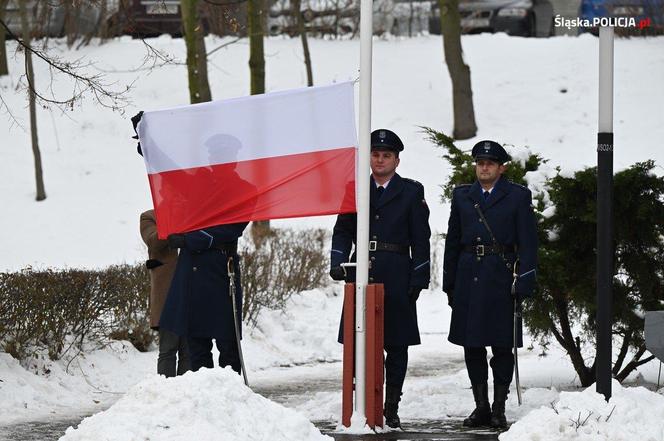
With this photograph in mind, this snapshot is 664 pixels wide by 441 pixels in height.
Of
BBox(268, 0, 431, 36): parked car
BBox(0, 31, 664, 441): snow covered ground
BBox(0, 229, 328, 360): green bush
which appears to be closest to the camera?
BBox(0, 229, 328, 360): green bush

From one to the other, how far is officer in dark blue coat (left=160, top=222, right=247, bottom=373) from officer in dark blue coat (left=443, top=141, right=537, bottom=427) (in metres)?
1.53

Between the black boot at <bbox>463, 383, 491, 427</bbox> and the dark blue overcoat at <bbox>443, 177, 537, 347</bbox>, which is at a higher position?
the dark blue overcoat at <bbox>443, 177, 537, 347</bbox>

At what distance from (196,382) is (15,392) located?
3735mm

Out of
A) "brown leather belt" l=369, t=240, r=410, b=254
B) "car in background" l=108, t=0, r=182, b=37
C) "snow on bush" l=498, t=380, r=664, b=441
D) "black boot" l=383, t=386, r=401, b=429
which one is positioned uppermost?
"car in background" l=108, t=0, r=182, b=37

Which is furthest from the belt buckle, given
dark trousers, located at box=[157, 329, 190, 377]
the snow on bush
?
dark trousers, located at box=[157, 329, 190, 377]

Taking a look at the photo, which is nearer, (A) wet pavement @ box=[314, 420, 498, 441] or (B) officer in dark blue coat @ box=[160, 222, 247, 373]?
(A) wet pavement @ box=[314, 420, 498, 441]

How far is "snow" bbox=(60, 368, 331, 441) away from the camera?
22.3 ft

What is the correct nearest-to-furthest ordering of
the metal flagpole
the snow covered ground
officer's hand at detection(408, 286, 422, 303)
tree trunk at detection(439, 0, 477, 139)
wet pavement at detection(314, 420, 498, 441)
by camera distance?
1. the metal flagpole
2. wet pavement at detection(314, 420, 498, 441)
3. officer's hand at detection(408, 286, 422, 303)
4. the snow covered ground
5. tree trunk at detection(439, 0, 477, 139)

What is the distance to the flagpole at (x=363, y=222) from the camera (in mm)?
8539

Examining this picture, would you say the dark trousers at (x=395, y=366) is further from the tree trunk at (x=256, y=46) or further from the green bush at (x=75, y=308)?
the tree trunk at (x=256, y=46)

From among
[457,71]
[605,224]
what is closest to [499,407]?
[605,224]

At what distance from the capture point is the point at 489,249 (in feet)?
29.9

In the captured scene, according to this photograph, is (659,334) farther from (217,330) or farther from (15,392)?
(15,392)

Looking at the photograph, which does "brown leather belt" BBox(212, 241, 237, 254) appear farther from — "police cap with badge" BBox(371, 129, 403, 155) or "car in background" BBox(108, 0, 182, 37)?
"car in background" BBox(108, 0, 182, 37)
